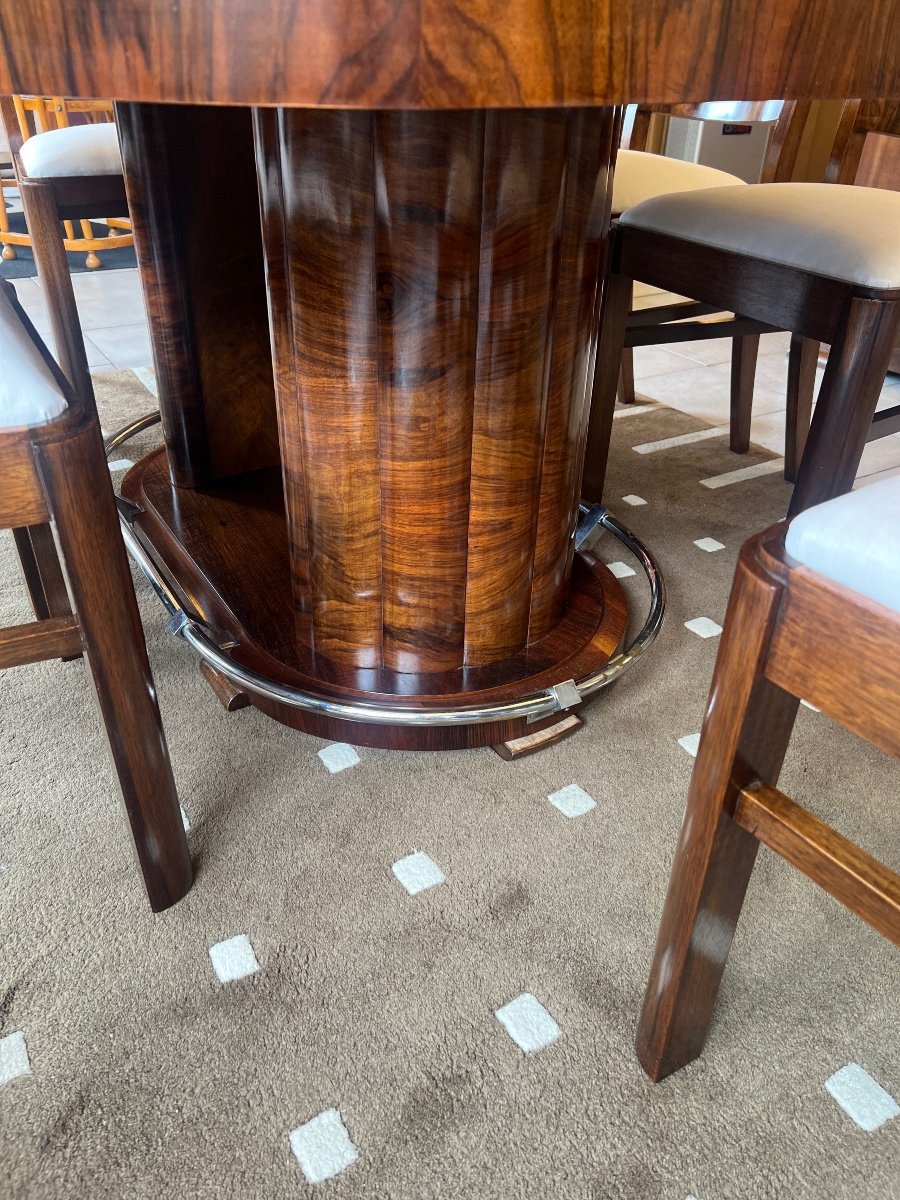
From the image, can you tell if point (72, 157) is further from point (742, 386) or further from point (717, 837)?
point (717, 837)

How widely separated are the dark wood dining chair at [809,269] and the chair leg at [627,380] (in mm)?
866

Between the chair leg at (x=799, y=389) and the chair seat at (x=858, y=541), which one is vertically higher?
the chair seat at (x=858, y=541)

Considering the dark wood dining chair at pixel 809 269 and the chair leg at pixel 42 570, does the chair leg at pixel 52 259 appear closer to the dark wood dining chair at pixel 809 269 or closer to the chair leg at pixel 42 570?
the chair leg at pixel 42 570

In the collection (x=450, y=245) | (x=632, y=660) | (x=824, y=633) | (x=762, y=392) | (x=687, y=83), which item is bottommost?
(x=762, y=392)

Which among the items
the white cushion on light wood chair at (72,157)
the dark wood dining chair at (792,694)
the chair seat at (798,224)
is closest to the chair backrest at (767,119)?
the chair seat at (798,224)

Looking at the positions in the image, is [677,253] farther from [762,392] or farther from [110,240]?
[110,240]

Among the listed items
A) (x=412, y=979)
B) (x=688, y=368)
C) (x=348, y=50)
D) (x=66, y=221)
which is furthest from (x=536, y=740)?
(x=66, y=221)

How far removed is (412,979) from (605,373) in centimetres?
100

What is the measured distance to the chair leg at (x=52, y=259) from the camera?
4.74 feet

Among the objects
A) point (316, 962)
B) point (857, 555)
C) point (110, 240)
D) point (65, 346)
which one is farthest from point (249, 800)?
point (110, 240)

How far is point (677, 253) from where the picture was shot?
127cm

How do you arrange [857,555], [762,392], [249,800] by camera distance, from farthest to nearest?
[762,392]
[249,800]
[857,555]

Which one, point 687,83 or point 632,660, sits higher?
point 687,83

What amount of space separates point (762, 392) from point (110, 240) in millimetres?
2577
